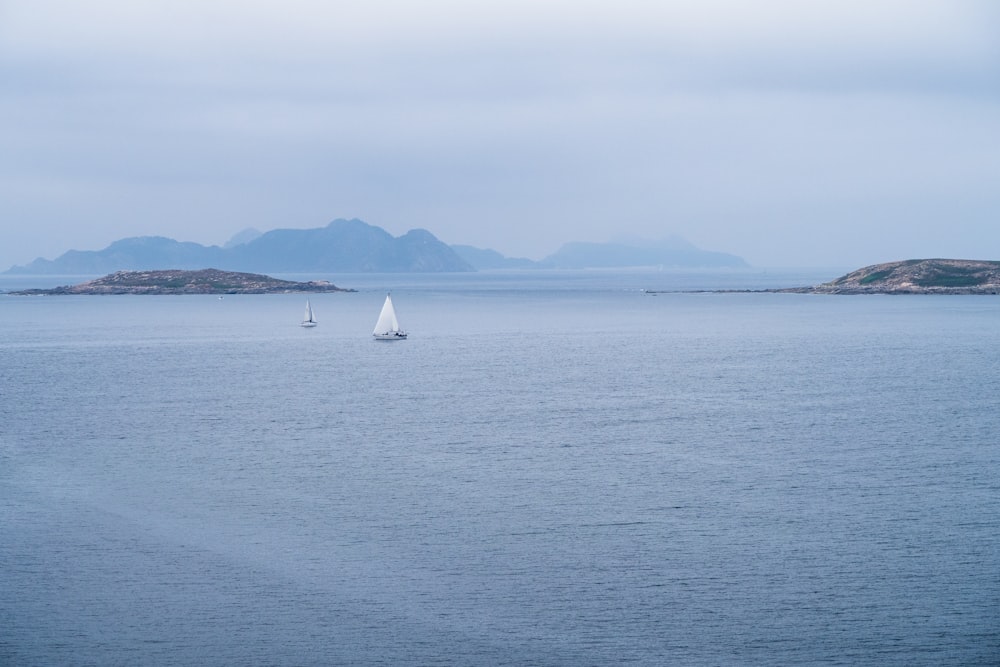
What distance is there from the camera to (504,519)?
36625 millimetres

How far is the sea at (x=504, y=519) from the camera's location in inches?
1080

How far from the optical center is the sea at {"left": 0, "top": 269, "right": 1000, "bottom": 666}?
1080 inches

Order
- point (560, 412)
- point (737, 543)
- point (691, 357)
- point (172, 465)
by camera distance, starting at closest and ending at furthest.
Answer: point (737, 543) < point (172, 465) < point (560, 412) < point (691, 357)

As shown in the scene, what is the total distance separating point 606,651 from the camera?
26.4 m

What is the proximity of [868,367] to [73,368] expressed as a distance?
6705cm

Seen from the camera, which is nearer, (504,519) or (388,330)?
(504,519)

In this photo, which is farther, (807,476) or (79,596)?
(807,476)

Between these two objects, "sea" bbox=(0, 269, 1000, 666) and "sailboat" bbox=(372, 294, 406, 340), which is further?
"sailboat" bbox=(372, 294, 406, 340)

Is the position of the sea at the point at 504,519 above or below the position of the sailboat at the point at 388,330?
below

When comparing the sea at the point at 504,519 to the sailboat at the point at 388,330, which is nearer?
the sea at the point at 504,519

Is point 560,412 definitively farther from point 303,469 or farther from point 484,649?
point 484,649

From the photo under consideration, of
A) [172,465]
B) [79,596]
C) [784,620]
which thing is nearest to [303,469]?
[172,465]

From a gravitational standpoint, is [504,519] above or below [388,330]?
below

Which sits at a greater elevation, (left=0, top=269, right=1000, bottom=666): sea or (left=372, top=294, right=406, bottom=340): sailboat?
(left=372, top=294, right=406, bottom=340): sailboat
